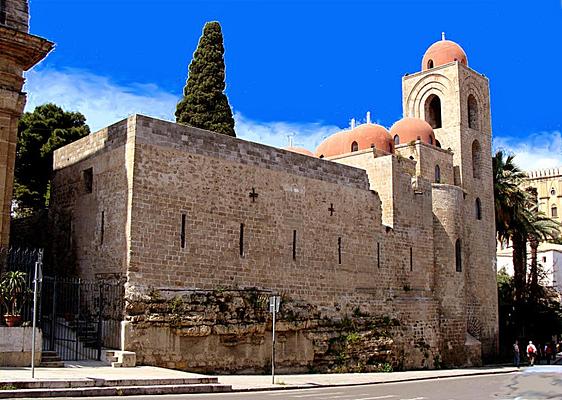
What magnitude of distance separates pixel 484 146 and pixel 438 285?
30.7ft

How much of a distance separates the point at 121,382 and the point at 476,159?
23659 millimetres

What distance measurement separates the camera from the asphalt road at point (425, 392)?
13.2 metres

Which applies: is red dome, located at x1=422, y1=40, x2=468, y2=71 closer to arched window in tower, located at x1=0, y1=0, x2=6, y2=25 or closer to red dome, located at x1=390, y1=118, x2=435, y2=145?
red dome, located at x1=390, y1=118, x2=435, y2=145

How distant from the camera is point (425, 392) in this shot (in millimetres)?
15305

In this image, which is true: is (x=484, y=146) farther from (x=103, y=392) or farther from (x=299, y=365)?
(x=103, y=392)

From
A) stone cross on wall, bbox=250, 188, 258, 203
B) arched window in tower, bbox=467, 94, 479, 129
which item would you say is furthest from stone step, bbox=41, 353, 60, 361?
arched window in tower, bbox=467, 94, 479, 129

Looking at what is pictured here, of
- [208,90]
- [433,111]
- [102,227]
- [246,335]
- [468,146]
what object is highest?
[433,111]

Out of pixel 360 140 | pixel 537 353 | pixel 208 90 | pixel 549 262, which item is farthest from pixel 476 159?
pixel 549 262

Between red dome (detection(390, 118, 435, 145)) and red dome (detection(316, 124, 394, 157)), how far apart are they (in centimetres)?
120

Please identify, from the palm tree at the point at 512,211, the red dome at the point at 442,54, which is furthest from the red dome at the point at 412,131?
the palm tree at the point at 512,211

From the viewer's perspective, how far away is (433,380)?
20.2 metres

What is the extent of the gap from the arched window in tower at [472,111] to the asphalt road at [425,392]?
16023 mm

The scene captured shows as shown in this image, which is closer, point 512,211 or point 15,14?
point 15,14

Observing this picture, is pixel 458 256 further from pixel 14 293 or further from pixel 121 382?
pixel 14 293
